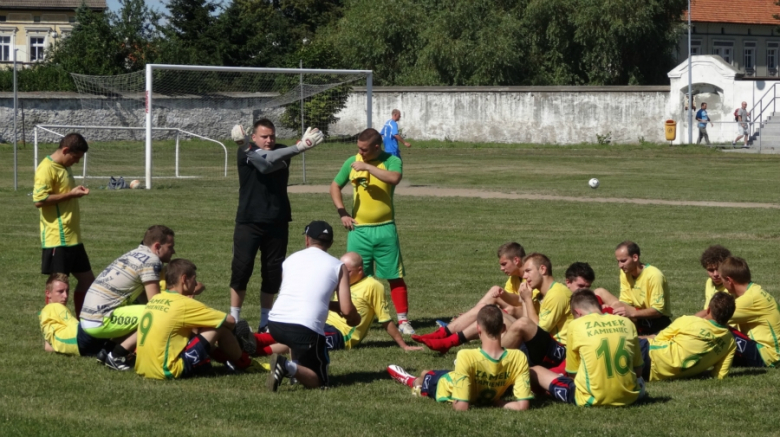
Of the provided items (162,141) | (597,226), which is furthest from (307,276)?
(162,141)

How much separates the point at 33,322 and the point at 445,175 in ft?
67.9

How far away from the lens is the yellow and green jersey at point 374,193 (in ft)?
33.0

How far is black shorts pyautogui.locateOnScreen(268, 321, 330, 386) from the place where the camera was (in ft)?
25.3

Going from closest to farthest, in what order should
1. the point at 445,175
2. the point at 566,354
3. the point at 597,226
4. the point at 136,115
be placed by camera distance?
the point at 566,354 → the point at 597,226 → the point at 445,175 → the point at 136,115

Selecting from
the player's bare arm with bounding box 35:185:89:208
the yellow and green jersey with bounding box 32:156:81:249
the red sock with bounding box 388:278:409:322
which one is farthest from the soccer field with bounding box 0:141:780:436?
the player's bare arm with bounding box 35:185:89:208

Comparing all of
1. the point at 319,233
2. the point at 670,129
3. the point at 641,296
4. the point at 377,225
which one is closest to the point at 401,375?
the point at 319,233

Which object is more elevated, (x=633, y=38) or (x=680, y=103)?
(x=633, y=38)

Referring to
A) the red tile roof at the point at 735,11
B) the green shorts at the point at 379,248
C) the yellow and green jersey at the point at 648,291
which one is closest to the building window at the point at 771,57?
the red tile roof at the point at 735,11

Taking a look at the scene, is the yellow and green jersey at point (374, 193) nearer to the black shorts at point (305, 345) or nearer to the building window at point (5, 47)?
the black shorts at point (305, 345)

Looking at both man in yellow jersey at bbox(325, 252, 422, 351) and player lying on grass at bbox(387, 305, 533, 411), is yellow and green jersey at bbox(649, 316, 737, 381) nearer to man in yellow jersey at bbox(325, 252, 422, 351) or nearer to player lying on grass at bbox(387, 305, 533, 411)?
player lying on grass at bbox(387, 305, 533, 411)

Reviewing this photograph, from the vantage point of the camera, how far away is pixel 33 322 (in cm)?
1023

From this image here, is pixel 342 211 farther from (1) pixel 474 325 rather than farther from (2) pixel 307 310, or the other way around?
(2) pixel 307 310

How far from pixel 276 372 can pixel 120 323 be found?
1.59 m

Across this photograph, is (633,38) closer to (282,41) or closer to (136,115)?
(282,41)
